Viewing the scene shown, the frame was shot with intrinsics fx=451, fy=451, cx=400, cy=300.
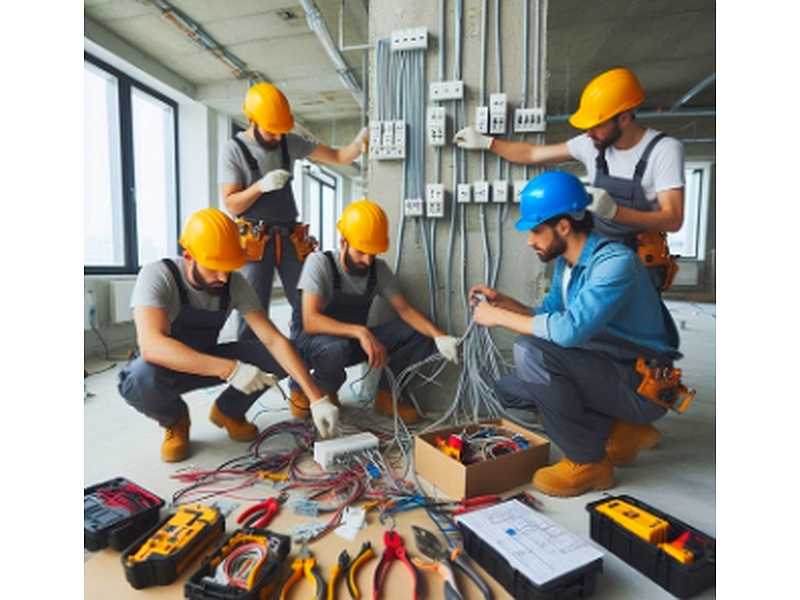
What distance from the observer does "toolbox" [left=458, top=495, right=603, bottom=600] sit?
0.99 m

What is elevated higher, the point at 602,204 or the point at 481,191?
the point at 481,191

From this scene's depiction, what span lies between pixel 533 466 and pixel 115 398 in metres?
2.25

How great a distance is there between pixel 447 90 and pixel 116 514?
6.90 ft

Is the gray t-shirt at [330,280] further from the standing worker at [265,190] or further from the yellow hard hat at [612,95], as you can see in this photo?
the yellow hard hat at [612,95]

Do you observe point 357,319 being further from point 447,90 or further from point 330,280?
point 447,90

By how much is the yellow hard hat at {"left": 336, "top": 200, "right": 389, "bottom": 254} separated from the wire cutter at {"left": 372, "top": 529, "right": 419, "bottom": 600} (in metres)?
1.18

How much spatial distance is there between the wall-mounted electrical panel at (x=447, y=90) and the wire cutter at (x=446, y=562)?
1.86 meters

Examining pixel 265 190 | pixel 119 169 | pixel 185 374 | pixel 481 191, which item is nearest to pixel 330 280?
pixel 265 190

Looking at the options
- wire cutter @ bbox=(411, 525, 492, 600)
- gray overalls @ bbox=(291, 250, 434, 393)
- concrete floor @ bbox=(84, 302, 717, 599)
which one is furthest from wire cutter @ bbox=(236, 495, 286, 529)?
gray overalls @ bbox=(291, 250, 434, 393)

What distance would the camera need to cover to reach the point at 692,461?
183cm

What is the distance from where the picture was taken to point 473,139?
213 centimetres

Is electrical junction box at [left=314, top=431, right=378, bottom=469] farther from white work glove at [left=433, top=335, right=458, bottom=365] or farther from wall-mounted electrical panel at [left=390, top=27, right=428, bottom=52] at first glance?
wall-mounted electrical panel at [left=390, top=27, right=428, bottom=52]

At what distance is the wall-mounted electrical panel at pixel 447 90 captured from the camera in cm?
216

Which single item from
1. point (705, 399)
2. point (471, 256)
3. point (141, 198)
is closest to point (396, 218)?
point (471, 256)
